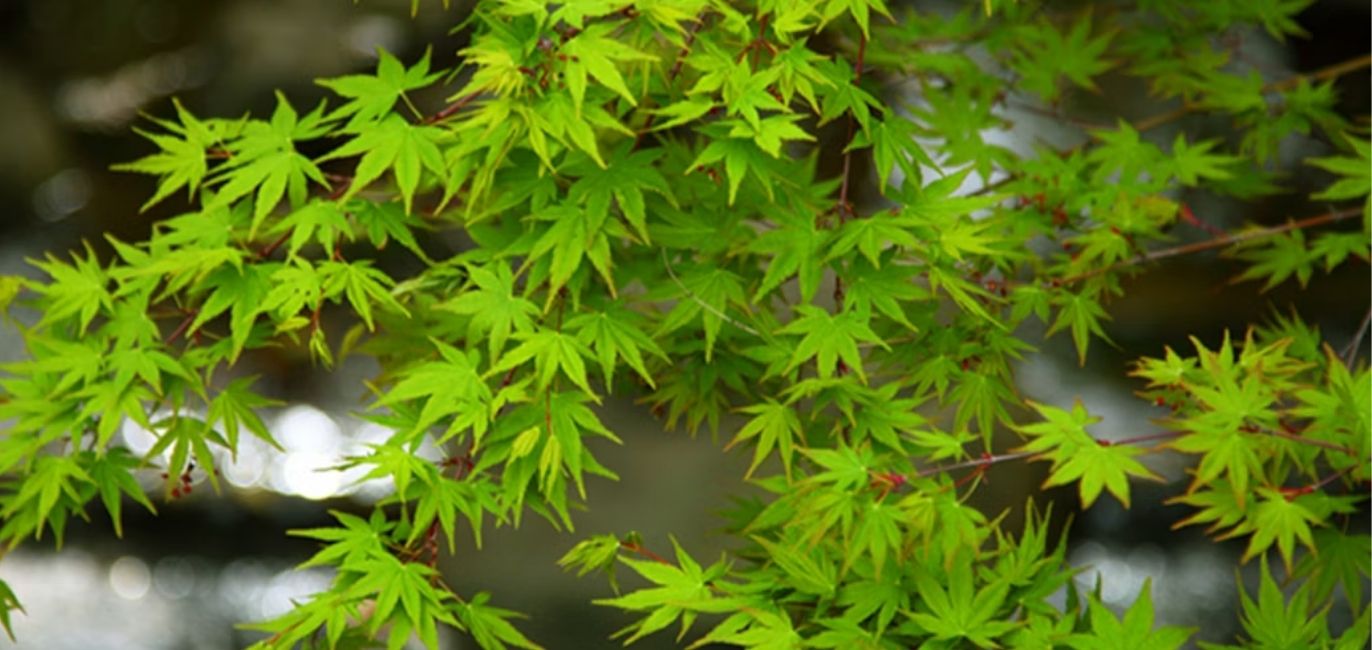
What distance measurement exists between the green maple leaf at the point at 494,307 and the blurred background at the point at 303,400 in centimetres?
249

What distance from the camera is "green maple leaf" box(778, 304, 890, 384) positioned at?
1984 mm

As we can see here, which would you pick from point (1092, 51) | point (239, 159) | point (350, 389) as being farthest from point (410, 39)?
point (239, 159)

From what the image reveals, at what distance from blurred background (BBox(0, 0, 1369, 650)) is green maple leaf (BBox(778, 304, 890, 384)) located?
96.9 inches

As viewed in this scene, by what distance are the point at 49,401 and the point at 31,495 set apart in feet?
0.49

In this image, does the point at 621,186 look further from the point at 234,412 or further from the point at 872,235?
the point at 234,412

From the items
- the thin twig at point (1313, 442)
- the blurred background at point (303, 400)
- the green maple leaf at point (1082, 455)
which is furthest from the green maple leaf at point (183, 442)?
the blurred background at point (303, 400)

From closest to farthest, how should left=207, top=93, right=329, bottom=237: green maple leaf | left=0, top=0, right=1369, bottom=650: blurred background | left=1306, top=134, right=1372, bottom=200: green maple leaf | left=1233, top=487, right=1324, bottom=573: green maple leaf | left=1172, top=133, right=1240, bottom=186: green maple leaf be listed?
left=1233, top=487, right=1324, bottom=573: green maple leaf → left=207, top=93, right=329, bottom=237: green maple leaf → left=1306, top=134, right=1372, bottom=200: green maple leaf → left=1172, top=133, right=1240, bottom=186: green maple leaf → left=0, top=0, right=1369, bottom=650: blurred background

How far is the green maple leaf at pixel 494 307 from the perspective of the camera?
1949mm

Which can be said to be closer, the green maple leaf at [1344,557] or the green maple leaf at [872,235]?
the green maple leaf at [872,235]

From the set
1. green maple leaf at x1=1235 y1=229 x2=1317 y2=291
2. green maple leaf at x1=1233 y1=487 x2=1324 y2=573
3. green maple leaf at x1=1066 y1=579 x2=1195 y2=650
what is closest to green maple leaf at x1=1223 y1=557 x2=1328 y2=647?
green maple leaf at x1=1233 y1=487 x2=1324 y2=573

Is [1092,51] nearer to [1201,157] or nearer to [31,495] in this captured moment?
[1201,157]

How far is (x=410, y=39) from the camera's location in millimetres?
5770

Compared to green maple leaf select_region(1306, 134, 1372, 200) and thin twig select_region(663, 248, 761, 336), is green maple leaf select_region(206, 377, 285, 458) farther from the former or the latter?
green maple leaf select_region(1306, 134, 1372, 200)

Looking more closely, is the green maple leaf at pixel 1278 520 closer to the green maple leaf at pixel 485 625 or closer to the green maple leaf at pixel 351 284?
the green maple leaf at pixel 485 625
